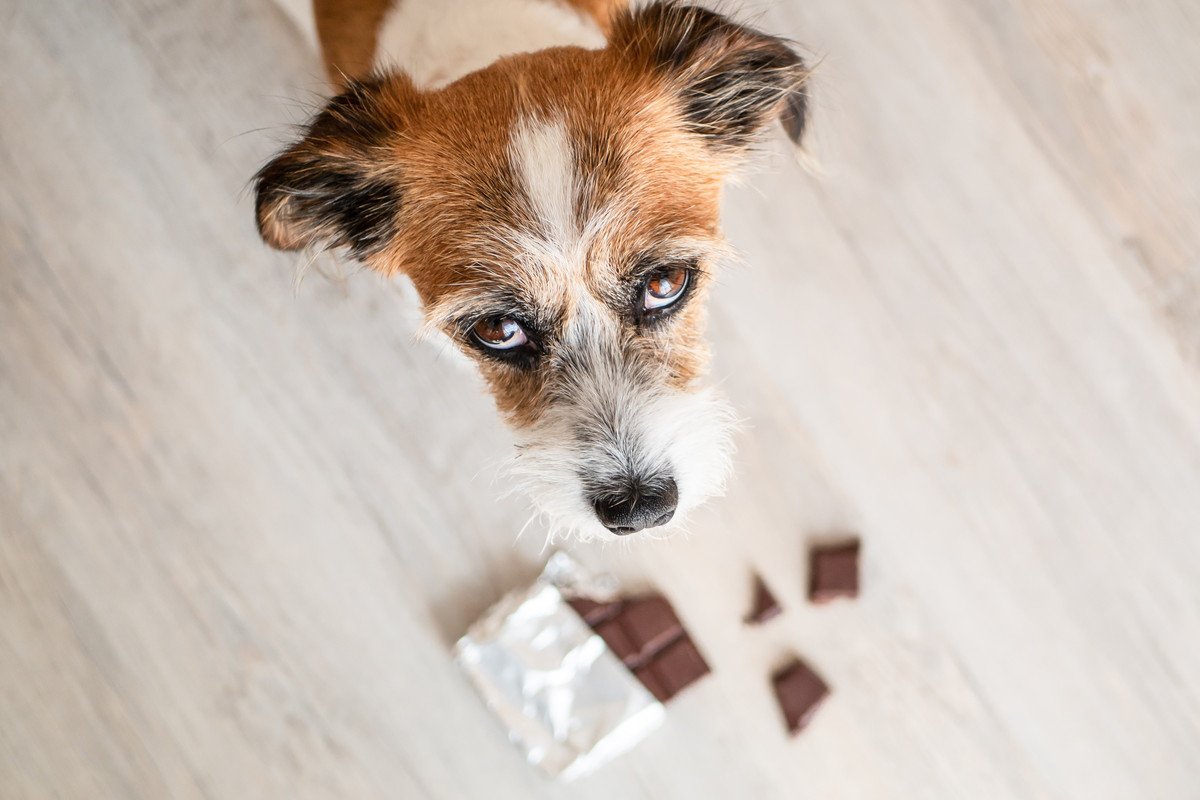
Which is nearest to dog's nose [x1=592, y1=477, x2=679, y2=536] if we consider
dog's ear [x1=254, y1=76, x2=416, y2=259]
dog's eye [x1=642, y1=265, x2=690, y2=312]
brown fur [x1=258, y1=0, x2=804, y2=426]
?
brown fur [x1=258, y1=0, x2=804, y2=426]

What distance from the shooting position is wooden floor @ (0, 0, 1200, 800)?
6.36ft

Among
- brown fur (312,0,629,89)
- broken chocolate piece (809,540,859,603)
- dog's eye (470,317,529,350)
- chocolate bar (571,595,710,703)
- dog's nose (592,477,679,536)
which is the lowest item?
broken chocolate piece (809,540,859,603)

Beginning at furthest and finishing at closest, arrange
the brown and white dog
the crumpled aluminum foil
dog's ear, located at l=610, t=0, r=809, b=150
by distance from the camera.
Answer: the crumpled aluminum foil → dog's ear, located at l=610, t=0, r=809, b=150 → the brown and white dog

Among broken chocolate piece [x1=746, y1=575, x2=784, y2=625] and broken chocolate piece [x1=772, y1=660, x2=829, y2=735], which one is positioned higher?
broken chocolate piece [x1=746, y1=575, x2=784, y2=625]

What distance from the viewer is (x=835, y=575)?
1.90 metres

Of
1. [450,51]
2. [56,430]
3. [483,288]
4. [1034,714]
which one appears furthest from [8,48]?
[1034,714]

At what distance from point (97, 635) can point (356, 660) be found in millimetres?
622

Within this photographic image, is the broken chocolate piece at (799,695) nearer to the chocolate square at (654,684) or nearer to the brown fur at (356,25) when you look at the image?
the chocolate square at (654,684)

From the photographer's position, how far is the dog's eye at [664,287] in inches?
51.4

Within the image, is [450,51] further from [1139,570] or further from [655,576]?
[1139,570]

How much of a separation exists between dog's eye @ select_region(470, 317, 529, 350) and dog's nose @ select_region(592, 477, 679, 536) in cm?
30

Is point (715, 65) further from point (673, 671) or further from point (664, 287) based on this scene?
point (673, 671)

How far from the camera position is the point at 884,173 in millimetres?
1991

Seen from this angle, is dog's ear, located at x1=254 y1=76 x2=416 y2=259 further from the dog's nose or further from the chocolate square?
the chocolate square
